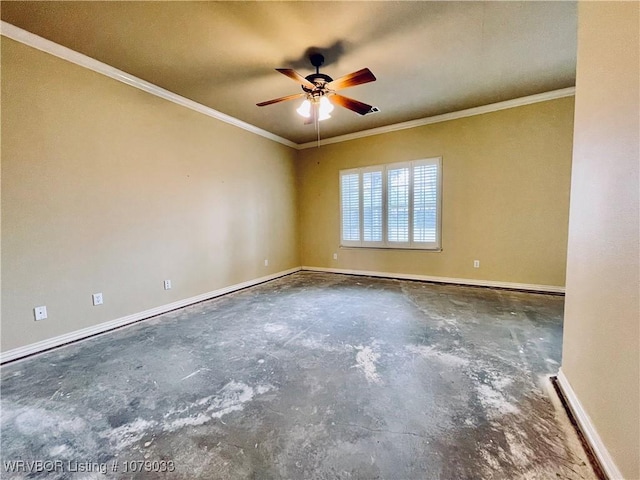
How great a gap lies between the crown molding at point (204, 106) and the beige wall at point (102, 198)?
7 centimetres

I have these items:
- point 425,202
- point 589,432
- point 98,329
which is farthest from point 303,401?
point 425,202

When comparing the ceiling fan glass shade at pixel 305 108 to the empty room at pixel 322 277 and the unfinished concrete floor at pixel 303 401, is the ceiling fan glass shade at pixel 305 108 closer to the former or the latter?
the empty room at pixel 322 277

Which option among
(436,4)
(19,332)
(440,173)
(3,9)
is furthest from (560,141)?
(19,332)

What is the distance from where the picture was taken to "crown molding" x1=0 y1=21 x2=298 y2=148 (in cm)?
221

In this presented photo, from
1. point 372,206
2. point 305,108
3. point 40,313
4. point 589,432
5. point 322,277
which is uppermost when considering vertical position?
Answer: point 305,108

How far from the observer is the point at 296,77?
2338 mm

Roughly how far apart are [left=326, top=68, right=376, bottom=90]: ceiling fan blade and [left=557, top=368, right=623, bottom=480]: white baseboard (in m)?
2.57

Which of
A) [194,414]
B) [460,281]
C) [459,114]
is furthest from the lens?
[460,281]

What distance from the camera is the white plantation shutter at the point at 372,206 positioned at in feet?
16.3

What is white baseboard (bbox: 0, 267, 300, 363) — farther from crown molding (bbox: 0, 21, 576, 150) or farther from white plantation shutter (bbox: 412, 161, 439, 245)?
white plantation shutter (bbox: 412, 161, 439, 245)

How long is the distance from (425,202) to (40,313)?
5.02 metres

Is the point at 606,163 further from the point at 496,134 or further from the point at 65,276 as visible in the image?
the point at 65,276

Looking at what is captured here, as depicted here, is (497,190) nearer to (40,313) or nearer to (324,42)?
(324,42)

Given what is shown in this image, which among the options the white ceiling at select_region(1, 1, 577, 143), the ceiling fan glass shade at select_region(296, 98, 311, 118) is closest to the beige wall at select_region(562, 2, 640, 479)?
the white ceiling at select_region(1, 1, 577, 143)
